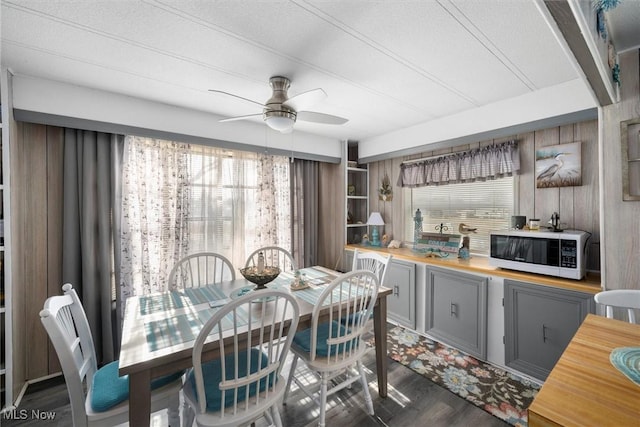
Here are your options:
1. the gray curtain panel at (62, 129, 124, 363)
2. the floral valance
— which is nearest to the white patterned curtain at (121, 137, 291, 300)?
the gray curtain panel at (62, 129, 124, 363)

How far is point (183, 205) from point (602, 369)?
314 centimetres

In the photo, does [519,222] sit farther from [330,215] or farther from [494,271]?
[330,215]

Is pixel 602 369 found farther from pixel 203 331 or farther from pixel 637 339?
pixel 203 331

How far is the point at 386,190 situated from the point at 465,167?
112 cm

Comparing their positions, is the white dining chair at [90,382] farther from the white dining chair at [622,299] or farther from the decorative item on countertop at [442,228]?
the decorative item on countertop at [442,228]

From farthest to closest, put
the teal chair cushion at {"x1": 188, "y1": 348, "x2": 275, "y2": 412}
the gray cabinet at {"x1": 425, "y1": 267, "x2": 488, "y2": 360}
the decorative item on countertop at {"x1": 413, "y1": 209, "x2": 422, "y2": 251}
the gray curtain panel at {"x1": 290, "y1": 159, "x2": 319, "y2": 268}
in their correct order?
the gray curtain panel at {"x1": 290, "y1": 159, "x2": 319, "y2": 268}, the decorative item on countertop at {"x1": 413, "y1": 209, "x2": 422, "y2": 251}, the gray cabinet at {"x1": 425, "y1": 267, "x2": 488, "y2": 360}, the teal chair cushion at {"x1": 188, "y1": 348, "x2": 275, "y2": 412}

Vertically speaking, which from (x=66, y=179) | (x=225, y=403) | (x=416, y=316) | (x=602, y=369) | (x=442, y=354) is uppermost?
(x=66, y=179)

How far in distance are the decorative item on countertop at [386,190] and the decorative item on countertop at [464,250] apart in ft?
3.94

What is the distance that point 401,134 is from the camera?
136 inches

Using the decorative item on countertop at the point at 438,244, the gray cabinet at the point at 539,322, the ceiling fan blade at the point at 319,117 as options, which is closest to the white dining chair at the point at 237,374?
the ceiling fan blade at the point at 319,117

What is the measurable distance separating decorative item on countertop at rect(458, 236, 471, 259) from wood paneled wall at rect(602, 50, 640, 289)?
110 centimetres

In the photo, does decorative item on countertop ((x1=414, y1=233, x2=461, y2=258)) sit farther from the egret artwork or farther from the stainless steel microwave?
the egret artwork

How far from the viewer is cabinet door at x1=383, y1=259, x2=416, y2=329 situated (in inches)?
117

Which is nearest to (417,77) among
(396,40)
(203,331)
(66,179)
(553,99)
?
(396,40)
